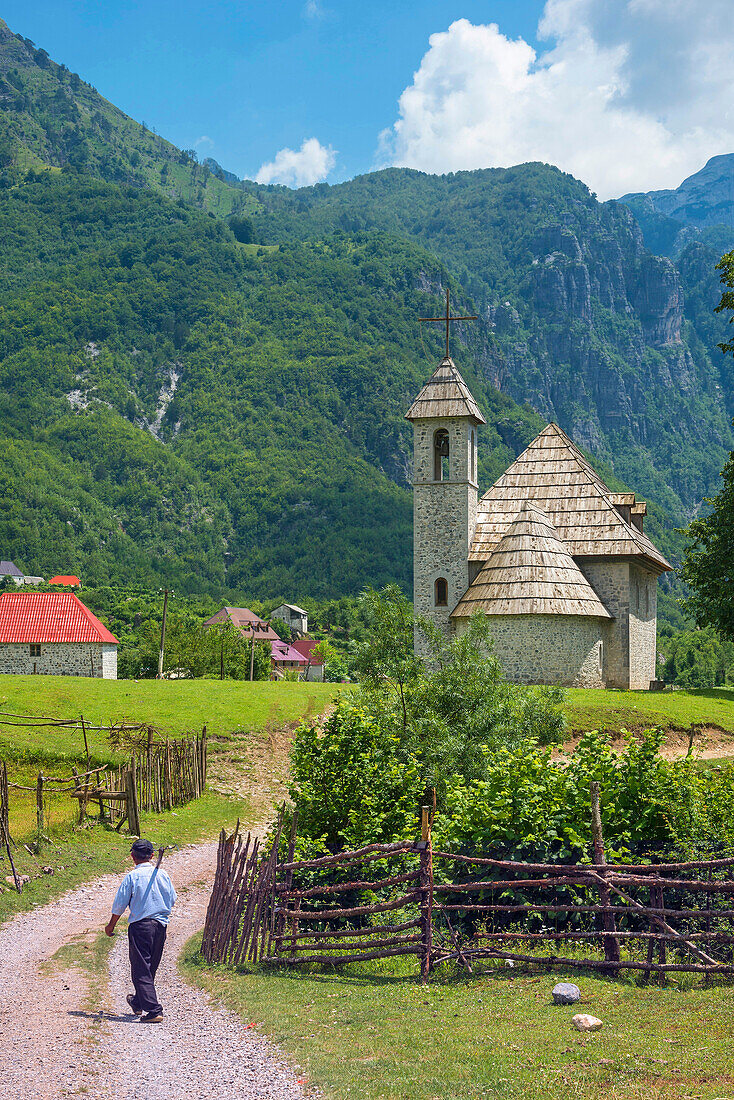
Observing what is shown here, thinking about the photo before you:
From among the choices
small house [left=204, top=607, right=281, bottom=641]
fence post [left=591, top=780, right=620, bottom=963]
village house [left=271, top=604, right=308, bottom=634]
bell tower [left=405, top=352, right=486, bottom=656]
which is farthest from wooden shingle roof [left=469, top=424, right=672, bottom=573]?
village house [left=271, top=604, right=308, bottom=634]

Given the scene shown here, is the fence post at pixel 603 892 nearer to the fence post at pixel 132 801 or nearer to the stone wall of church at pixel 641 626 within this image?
the fence post at pixel 132 801

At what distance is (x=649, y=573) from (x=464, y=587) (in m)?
9.78

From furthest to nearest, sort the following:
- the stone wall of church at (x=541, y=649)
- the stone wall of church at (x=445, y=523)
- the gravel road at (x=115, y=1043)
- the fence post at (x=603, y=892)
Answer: the stone wall of church at (x=445, y=523) → the stone wall of church at (x=541, y=649) → the fence post at (x=603, y=892) → the gravel road at (x=115, y=1043)

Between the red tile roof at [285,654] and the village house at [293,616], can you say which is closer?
the red tile roof at [285,654]

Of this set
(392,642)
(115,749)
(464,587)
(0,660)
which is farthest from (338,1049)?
(0,660)

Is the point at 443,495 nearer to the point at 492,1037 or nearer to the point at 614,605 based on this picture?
the point at 614,605

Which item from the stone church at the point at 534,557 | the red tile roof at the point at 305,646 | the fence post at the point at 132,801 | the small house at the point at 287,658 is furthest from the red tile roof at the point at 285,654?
the fence post at the point at 132,801

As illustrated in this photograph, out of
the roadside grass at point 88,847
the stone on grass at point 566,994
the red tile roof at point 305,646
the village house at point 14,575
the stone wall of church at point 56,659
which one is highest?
the village house at point 14,575

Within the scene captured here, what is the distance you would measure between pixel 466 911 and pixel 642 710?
→ 927 inches

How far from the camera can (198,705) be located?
121 feet

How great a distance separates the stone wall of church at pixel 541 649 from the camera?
1612 inches

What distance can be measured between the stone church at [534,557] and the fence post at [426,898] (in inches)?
1112

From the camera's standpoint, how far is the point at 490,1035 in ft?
32.8

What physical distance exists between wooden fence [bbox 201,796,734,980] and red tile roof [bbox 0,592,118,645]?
1849 inches
